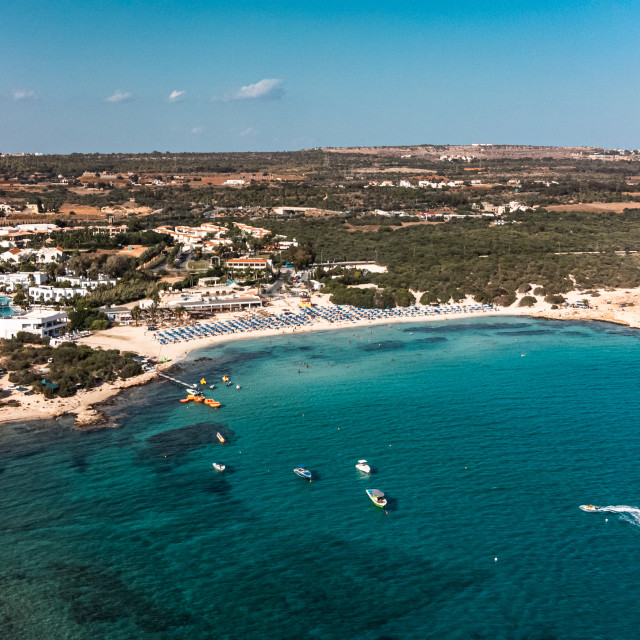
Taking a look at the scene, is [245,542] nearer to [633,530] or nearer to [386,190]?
[633,530]

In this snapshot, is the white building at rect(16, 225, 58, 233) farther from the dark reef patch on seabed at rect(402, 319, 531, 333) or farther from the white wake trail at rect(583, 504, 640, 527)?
the white wake trail at rect(583, 504, 640, 527)

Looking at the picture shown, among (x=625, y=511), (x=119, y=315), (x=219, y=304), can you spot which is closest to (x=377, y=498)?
(x=625, y=511)

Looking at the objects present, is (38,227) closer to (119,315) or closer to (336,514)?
(119,315)

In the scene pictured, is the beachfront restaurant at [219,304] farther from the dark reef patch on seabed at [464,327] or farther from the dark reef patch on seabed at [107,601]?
the dark reef patch on seabed at [107,601]

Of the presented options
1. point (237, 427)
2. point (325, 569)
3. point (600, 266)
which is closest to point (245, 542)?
point (325, 569)

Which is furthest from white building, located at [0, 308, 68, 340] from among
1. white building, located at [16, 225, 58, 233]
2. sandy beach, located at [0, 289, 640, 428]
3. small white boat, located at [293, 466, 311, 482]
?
white building, located at [16, 225, 58, 233]

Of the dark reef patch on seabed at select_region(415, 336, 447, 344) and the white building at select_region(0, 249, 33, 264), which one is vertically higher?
the white building at select_region(0, 249, 33, 264)
